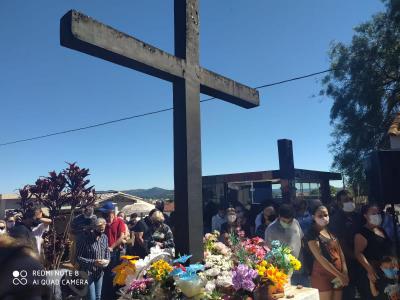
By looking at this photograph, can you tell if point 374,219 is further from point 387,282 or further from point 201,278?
point 201,278

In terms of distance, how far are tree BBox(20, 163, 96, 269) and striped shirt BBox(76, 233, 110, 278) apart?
1.16 metres

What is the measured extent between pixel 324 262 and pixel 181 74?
3.17 m

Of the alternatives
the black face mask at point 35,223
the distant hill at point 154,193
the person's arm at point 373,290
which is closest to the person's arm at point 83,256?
the black face mask at point 35,223

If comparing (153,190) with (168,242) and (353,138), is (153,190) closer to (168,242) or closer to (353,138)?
(353,138)

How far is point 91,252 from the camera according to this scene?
5.32m

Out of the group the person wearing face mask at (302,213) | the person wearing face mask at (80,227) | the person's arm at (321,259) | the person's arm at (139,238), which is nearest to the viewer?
the person's arm at (321,259)

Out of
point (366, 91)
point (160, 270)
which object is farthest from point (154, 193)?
point (160, 270)

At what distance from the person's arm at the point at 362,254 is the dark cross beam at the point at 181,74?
3.18m

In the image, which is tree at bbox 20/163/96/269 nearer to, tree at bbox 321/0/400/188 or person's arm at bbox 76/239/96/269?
person's arm at bbox 76/239/96/269

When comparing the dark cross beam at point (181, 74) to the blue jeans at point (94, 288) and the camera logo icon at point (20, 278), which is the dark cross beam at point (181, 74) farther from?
the blue jeans at point (94, 288)

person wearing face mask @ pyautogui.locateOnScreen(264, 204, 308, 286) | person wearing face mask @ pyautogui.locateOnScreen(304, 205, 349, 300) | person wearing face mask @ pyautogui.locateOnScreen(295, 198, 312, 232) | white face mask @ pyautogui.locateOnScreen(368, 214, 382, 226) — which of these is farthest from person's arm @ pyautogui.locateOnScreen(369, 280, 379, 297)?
person wearing face mask @ pyautogui.locateOnScreen(295, 198, 312, 232)

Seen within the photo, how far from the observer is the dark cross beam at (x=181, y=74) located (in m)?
2.29

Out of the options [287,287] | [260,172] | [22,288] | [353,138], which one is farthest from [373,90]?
[22,288]

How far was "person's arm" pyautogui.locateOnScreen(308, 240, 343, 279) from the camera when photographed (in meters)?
4.56
